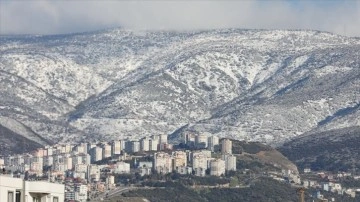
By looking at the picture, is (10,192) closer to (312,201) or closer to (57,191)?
(57,191)

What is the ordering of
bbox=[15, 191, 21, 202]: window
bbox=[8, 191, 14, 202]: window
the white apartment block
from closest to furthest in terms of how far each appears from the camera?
bbox=[8, 191, 14, 202]: window
bbox=[15, 191, 21, 202]: window
the white apartment block

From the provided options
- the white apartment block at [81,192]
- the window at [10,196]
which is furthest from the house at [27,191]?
the white apartment block at [81,192]

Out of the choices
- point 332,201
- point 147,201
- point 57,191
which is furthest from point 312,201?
point 57,191

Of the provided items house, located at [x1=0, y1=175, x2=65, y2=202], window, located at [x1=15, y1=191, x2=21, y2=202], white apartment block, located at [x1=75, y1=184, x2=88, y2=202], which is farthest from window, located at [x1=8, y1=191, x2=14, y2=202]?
white apartment block, located at [x1=75, y1=184, x2=88, y2=202]

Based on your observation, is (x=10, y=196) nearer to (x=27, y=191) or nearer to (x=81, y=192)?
(x=27, y=191)

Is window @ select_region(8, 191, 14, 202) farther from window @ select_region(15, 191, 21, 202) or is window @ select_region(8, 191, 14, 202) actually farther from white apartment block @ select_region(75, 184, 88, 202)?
white apartment block @ select_region(75, 184, 88, 202)

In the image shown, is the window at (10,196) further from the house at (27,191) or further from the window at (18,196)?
the window at (18,196)

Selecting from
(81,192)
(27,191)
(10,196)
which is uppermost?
(81,192)

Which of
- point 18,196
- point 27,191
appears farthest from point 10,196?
Answer: point 27,191

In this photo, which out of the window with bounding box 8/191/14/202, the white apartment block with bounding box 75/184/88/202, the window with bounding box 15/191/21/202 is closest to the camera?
the window with bounding box 8/191/14/202
